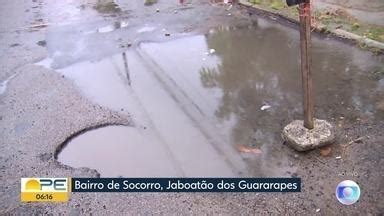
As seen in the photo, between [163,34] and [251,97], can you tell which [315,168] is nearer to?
[251,97]

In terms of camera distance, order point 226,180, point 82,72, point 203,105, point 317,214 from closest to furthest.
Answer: point 317,214 → point 226,180 → point 203,105 → point 82,72

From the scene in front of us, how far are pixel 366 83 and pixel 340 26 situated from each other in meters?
2.30

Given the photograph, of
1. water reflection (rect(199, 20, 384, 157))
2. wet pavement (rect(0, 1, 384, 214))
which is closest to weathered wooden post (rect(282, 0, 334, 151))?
wet pavement (rect(0, 1, 384, 214))

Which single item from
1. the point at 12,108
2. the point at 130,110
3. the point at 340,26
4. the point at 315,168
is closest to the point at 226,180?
the point at 315,168

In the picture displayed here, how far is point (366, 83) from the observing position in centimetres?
573

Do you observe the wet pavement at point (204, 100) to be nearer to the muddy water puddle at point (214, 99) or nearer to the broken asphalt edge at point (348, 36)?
the muddy water puddle at point (214, 99)

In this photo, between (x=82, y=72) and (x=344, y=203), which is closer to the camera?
(x=344, y=203)

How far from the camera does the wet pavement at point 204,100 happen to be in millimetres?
4406

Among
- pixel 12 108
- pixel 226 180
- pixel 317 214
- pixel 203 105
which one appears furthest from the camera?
pixel 12 108

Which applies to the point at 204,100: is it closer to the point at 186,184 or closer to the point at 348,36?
the point at 186,184

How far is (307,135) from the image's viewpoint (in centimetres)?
446

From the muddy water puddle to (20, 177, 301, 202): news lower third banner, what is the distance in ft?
0.53

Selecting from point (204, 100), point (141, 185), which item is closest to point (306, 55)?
point (204, 100)

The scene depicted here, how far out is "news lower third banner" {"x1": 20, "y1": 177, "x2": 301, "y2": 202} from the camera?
4.04 m
